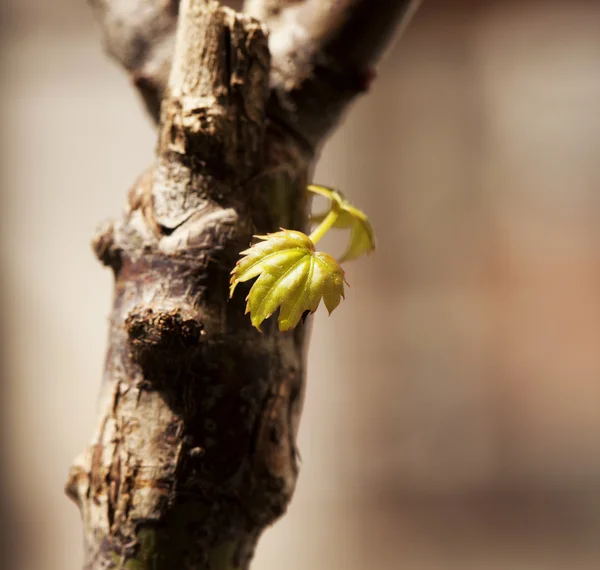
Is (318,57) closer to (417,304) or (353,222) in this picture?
(353,222)

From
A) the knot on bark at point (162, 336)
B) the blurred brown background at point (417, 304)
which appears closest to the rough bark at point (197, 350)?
the knot on bark at point (162, 336)

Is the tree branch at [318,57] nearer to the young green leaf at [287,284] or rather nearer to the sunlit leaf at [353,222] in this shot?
the sunlit leaf at [353,222]

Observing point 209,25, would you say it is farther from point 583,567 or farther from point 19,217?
point 583,567

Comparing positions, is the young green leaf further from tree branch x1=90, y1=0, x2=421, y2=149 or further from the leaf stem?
tree branch x1=90, y1=0, x2=421, y2=149

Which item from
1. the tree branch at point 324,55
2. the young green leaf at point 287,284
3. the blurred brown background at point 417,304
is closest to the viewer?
the young green leaf at point 287,284

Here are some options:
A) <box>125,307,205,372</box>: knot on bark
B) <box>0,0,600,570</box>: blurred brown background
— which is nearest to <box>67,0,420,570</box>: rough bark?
<box>125,307,205,372</box>: knot on bark

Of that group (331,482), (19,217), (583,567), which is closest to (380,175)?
(331,482)

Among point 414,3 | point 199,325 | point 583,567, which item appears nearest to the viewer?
point 199,325
